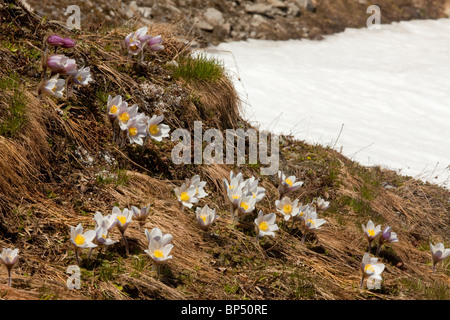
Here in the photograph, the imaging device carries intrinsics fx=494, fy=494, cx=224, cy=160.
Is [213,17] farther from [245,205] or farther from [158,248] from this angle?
[158,248]

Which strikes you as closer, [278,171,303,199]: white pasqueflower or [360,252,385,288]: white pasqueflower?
[360,252,385,288]: white pasqueflower

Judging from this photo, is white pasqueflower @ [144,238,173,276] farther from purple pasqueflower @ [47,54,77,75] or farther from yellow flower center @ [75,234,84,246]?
purple pasqueflower @ [47,54,77,75]

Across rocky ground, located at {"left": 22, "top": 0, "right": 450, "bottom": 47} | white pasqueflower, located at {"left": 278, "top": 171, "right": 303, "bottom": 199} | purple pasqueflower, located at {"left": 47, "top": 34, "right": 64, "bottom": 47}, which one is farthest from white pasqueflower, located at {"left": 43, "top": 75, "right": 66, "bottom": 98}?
rocky ground, located at {"left": 22, "top": 0, "right": 450, "bottom": 47}

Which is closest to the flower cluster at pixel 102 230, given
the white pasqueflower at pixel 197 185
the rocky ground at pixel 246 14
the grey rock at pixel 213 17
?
the white pasqueflower at pixel 197 185

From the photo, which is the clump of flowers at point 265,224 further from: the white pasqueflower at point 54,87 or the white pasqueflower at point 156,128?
the white pasqueflower at point 54,87

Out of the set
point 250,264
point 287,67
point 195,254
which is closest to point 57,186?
point 195,254

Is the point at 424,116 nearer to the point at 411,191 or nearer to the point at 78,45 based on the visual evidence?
the point at 411,191

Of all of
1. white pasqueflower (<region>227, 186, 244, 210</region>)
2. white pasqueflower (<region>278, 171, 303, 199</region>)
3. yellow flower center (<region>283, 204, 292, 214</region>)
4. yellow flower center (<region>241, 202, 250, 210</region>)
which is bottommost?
yellow flower center (<region>283, 204, 292, 214</region>)
